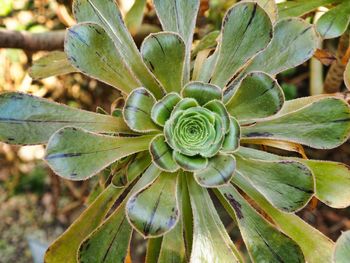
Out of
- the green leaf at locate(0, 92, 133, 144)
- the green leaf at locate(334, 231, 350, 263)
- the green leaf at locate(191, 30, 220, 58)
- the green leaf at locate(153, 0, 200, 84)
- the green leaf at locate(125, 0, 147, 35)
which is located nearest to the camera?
the green leaf at locate(334, 231, 350, 263)

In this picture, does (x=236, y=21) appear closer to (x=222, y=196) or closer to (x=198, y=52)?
(x=198, y=52)

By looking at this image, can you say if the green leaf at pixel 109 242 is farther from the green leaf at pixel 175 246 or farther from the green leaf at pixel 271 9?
the green leaf at pixel 271 9

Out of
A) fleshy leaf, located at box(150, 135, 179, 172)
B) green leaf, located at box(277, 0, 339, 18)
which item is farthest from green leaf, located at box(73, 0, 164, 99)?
green leaf, located at box(277, 0, 339, 18)

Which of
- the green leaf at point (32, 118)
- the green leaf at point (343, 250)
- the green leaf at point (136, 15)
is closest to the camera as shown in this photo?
the green leaf at point (343, 250)

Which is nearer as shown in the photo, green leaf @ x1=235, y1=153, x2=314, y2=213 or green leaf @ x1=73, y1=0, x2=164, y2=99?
green leaf @ x1=235, y1=153, x2=314, y2=213

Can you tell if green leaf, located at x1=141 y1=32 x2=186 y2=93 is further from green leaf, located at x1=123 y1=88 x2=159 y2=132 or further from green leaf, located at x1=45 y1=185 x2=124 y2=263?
green leaf, located at x1=45 y1=185 x2=124 y2=263

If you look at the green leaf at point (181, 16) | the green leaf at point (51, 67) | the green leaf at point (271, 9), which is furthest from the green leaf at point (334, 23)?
the green leaf at point (51, 67)

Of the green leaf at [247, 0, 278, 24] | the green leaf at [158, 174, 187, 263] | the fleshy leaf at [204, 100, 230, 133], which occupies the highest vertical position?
the green leaf at [247, 0, 278, 24]
